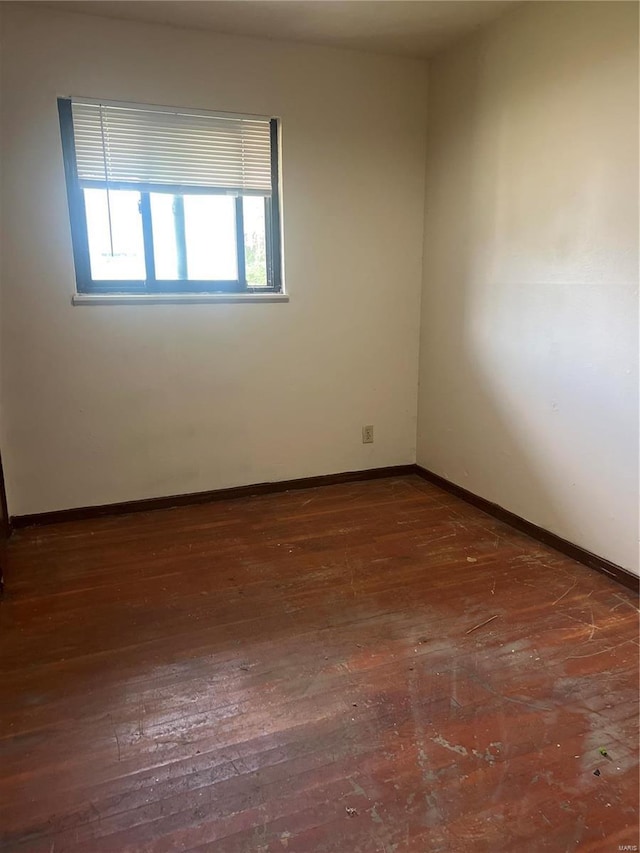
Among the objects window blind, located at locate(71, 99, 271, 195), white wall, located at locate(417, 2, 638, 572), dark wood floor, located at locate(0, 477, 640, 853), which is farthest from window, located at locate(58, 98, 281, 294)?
dark wood floor, located at locate(0, 477, 640, 853)

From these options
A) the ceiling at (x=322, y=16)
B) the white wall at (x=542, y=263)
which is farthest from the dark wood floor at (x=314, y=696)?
the ceiling at (x=322, y=16)

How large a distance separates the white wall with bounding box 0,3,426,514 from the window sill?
4cm

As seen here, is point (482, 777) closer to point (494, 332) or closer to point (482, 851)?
point (482, 851)

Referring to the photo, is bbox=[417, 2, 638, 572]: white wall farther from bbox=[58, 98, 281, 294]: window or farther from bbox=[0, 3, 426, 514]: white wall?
bbox=[58, 98, 281, 294]: window

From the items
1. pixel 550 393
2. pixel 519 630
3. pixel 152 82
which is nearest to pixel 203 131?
pixel 152 82

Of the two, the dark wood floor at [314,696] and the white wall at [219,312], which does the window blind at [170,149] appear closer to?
the white wall at [219,312]

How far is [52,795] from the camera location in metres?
1.43

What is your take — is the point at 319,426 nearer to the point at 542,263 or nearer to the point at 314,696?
the point at 542,263

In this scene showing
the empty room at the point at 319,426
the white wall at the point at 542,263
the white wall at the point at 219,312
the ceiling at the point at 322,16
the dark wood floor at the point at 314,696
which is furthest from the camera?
the white wall at the point at 219,312

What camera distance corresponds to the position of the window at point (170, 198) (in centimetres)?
288

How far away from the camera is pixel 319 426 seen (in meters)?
3.61

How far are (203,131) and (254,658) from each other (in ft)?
8.79

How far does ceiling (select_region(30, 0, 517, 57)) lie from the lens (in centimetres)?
262

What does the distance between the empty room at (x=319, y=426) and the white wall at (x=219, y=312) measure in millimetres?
17
